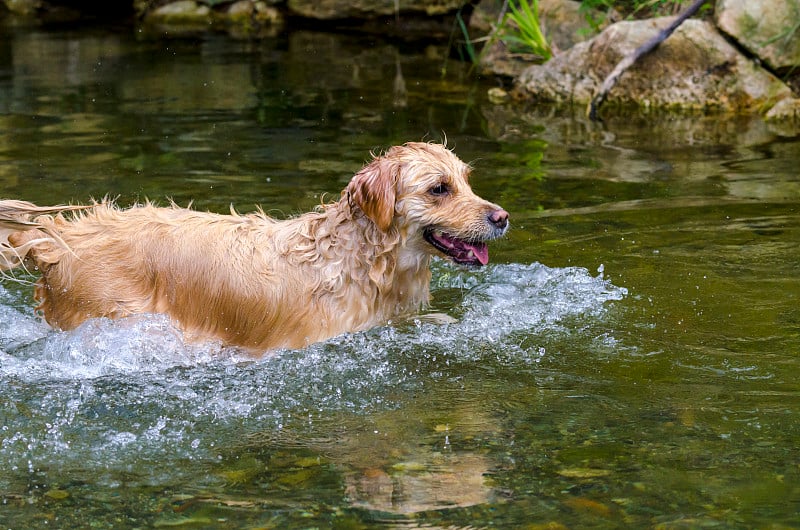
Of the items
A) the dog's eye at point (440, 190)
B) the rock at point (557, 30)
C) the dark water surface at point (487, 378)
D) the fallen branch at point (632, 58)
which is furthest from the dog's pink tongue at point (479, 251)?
the rock at point (557, 30)

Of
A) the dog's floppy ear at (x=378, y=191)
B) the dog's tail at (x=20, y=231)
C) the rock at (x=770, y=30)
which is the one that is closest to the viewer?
the dog's tail at (x=20, y=231)

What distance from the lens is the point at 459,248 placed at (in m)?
6.28

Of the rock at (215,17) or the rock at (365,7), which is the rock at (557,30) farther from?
the rock at (215,17)

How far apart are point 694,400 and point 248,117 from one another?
28.2 ft

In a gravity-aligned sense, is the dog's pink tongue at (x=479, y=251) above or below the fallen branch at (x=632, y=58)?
below

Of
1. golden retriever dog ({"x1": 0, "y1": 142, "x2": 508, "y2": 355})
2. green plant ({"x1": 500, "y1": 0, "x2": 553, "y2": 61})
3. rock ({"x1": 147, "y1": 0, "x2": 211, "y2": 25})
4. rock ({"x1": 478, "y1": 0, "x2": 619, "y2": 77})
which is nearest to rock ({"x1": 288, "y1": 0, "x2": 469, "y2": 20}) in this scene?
rock ({"x1": 147, "y1": 0, "x2": 211, "y2": 25})

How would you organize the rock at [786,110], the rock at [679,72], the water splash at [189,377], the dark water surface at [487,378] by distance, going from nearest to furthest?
the dark water surface at [487,378]
the water splash at [189,377]
the rock at [786,110]
the rock at [679,72]

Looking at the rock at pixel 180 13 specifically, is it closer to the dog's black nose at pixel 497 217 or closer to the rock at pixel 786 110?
the rock at pixel 786 110

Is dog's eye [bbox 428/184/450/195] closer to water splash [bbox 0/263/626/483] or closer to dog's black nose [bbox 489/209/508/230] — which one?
dog's black nose [bbox 489/209/508/230]

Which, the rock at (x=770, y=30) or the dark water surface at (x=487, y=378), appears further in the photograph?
the rock at (x=770, y=30)

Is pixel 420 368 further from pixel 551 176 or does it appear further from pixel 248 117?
pixel 248 117

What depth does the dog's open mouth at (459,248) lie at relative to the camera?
6.26 metres

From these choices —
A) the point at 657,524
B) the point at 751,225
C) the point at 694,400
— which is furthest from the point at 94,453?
the point at 751,225

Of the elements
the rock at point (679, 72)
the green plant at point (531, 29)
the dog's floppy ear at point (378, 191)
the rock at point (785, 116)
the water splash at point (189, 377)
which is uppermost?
the green plant at point (531, 29)
